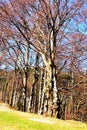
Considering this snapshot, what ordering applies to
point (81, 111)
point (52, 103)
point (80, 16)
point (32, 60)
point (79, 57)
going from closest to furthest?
point (52, 103) < point (80, 16) < point (79, 57) < point (32, 60) < point (81, 111)

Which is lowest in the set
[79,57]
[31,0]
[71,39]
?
[79,57]

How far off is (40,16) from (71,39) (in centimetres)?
440

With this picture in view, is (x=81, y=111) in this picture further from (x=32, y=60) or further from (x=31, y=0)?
(x=31, y=0)

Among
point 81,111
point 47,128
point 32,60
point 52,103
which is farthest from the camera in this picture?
point 81,111

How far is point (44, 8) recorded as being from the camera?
22531mm

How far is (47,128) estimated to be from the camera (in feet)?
44.5

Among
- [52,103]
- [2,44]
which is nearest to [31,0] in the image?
[52,103]

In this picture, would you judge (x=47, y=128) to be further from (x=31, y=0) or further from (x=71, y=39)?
(x=71, y=39)

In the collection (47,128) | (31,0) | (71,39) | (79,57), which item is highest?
(31,0)

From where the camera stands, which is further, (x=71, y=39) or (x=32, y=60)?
(x=32, y=60)

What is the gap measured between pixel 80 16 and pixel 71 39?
314 centimetres

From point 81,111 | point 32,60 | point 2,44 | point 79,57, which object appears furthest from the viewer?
point 81,111

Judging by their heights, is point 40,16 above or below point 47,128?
above

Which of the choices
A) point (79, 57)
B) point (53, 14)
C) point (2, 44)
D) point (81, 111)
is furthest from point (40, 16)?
point (81, 111)
